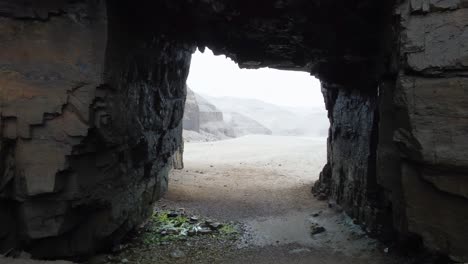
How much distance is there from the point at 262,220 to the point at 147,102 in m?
3.77

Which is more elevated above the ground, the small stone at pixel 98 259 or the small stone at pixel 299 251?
the small stone at pixel 98 259

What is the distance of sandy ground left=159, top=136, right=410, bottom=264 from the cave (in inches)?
27.8

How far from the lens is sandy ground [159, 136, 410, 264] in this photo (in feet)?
20.2

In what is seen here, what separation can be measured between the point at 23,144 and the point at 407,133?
460cm

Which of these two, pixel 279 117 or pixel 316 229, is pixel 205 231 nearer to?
pixel 316 229

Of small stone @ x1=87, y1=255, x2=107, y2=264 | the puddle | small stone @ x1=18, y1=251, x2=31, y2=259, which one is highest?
small stone @ x1=18, y1=251, x2=31, y2=259

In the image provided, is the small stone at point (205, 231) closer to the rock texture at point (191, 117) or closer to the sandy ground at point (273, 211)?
the sandy ground at point (273, 211)

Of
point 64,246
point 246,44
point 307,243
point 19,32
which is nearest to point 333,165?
point 307,243

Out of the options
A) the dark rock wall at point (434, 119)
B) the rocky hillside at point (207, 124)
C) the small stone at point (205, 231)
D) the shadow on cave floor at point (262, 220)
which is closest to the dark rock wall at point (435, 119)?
the dark rock wall at point (434, 119)

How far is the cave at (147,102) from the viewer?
13.0 feet

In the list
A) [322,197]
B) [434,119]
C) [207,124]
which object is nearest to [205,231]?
[322,197]

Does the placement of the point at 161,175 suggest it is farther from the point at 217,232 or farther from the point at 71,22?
the point at 71,22

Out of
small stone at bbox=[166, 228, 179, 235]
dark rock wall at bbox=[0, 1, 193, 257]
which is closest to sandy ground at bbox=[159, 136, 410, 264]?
small stone at bbox=[166, 228, 179, 235]

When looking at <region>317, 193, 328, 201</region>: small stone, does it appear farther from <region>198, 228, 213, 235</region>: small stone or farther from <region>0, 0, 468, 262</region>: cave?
<region>198, 228, 213, 235</region>: small stone
